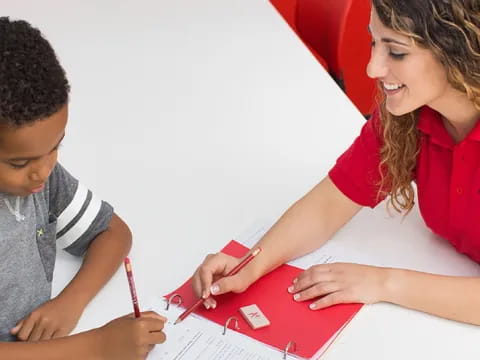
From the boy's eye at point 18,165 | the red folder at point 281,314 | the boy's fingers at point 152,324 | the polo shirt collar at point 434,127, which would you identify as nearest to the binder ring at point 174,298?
the red folder at point 281,314

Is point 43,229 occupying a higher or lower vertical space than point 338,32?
higher

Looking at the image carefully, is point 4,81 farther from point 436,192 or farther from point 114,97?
point 114,97

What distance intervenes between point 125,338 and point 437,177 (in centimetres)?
58

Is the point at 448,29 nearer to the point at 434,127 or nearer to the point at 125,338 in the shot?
the point at 434,127

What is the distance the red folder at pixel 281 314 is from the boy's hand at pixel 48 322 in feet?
0.52

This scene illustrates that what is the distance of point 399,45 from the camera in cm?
106

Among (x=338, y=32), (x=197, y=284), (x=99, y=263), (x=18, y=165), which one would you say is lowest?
(x=338, y=32)

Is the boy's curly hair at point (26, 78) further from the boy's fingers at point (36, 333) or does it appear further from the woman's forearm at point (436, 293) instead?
the woman's forearm at point (436, 293)

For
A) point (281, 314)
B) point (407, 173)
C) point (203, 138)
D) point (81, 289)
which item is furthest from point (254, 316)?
point (203, 138)

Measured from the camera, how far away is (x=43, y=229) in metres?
1.14

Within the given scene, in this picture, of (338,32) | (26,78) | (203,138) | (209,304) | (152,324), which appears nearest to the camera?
(26,78)

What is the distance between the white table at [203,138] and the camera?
46.3 inches

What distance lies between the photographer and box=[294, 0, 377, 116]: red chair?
7.07ft

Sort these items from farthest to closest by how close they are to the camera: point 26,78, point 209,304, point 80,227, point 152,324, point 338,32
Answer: point 338,32 < point 80,227 < point 209,304 < point 152,324 < point 26,78
